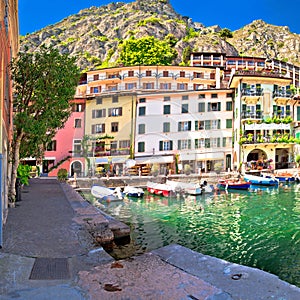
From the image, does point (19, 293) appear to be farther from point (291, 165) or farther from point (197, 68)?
point (197, 68)

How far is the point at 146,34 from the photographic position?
337ft

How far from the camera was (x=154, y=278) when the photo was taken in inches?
Answer: 266

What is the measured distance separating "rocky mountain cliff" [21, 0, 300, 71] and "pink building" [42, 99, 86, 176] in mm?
44809

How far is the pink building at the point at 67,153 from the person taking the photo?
5025 cm

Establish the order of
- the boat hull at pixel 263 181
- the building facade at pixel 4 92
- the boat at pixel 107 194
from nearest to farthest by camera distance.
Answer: the building facade at pixel 4 92
the boat at pixel 107 194
the boat hull at pixel 263 181

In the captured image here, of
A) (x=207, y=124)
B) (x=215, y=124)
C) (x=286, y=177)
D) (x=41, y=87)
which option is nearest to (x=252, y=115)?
(x=215, y=124)

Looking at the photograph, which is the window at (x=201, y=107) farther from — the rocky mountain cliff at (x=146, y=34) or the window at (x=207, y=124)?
the rocky mountain cliff at (x=146, y=34)

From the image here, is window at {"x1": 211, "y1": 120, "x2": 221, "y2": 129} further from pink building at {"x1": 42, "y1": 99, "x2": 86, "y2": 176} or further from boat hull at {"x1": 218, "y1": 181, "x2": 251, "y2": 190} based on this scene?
pink building at {"x1": 42, "y1": 99, "x2": 86, "y2": 176}

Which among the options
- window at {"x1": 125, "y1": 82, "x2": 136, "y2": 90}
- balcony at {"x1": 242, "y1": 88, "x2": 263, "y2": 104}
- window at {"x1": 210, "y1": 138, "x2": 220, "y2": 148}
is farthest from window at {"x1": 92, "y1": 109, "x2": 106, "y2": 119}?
balcony at {"x1": 242, "y1": 88, "x2": 263, "y2": 104}

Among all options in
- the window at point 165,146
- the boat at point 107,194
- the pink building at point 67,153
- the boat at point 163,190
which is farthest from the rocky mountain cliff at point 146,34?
the boat at point 107,194

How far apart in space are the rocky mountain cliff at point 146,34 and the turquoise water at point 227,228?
6696 cm

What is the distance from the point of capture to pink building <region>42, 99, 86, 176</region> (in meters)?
50.2

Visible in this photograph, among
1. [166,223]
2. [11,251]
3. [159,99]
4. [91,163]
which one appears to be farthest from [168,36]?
[11,251]

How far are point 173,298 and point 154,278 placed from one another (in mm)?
1162
